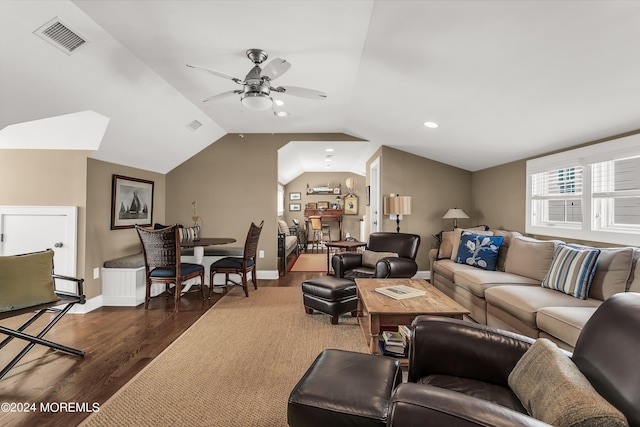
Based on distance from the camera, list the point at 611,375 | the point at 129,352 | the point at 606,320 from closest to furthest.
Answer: the point at 611,375 < the point at 606,320 < the point at 129,352

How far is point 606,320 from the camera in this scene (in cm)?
128

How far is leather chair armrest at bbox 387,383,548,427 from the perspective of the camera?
2.97ft

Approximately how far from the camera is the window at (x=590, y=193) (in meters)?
2.77

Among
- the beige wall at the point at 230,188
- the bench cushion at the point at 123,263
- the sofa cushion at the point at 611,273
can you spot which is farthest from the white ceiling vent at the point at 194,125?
the sofa cushion at the point at 611,273

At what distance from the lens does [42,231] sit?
3586 mm

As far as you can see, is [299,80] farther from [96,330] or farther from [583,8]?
[96,330]

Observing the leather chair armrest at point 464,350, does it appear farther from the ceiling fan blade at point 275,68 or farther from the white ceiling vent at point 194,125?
the white ceiling vent at point 194,125

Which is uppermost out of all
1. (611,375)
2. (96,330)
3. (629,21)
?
(629,21)

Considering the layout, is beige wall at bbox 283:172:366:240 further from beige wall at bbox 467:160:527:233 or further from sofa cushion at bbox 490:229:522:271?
sofa cushion at bbox 490:229:522:271

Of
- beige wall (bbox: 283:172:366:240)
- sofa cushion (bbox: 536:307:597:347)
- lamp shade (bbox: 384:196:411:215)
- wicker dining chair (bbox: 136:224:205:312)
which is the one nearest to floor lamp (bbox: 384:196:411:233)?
lamp shade (bbox: 384:196:411:215)

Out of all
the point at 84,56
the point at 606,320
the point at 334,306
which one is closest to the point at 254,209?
the point at 334,306

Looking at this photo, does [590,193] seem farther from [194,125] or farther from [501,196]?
[194,125]

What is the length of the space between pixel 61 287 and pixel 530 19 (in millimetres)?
5088

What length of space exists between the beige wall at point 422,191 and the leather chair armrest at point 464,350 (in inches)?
154
